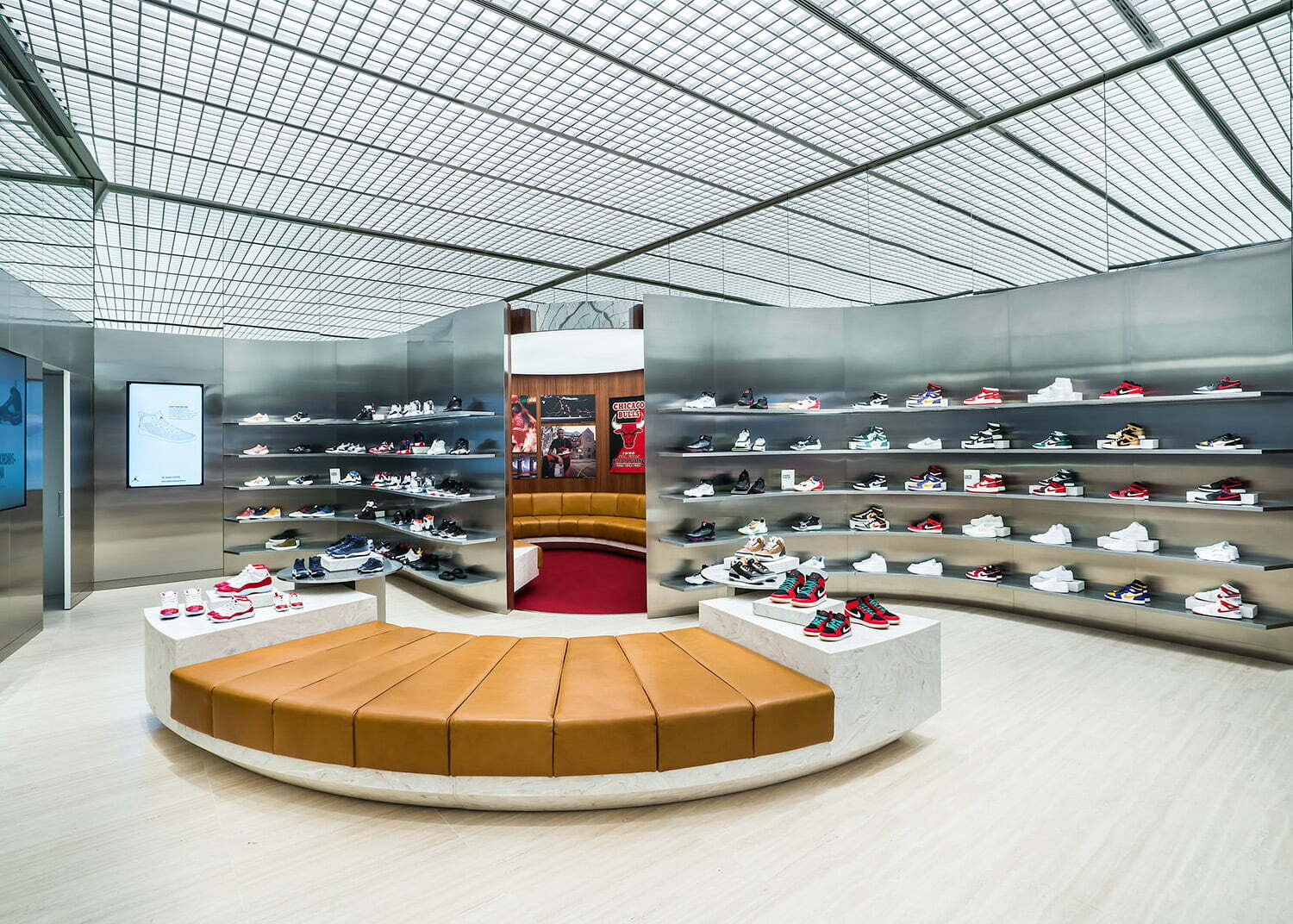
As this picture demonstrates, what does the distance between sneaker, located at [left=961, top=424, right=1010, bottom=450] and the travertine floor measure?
2573mm

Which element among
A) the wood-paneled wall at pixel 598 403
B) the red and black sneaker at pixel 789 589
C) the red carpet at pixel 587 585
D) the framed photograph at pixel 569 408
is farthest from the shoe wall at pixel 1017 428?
the framed photograph at pixel 569 408

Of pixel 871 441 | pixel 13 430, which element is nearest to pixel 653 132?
pixel 871 441

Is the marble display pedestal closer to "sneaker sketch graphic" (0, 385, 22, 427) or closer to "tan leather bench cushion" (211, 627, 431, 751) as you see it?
"tan leather bench cushion" (211, 627, 431, 751)

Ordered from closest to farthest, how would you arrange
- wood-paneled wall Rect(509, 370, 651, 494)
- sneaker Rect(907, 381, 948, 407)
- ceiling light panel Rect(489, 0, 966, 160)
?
ceiling light panel Rect(489, 0, 966, 160) < sneaker Rect(907, 381, 948, 407) < wood-paneled wall Rect(509, 370, 651, 494)

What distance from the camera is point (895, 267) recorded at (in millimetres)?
7816

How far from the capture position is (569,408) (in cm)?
1011

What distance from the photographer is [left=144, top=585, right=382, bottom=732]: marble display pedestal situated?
3066 millimetres

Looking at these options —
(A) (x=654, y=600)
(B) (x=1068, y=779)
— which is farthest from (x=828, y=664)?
(A) (x=654, y=600)

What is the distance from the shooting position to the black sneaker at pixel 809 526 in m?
6.02

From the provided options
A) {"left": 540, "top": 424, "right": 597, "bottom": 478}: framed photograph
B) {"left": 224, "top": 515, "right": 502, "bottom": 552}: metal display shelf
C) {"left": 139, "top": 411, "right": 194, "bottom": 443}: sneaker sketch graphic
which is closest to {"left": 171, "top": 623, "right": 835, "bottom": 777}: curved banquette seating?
{"left": 224, "top": 515, "right": 502, "bottom": 552}: metal display shelf

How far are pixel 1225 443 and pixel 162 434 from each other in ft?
34.2

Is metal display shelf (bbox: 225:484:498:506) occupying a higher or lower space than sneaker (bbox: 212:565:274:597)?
higher

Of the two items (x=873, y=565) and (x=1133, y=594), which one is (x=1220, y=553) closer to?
(x=1133, y=594)

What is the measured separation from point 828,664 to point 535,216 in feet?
16.8
